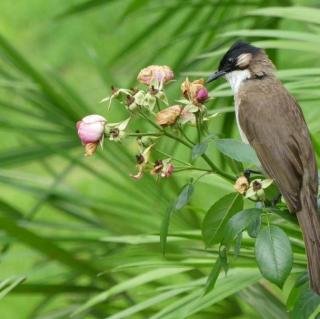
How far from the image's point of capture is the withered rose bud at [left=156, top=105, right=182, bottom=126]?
6.45ft

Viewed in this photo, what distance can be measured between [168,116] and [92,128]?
132mm

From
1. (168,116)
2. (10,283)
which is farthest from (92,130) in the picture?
(10,283)

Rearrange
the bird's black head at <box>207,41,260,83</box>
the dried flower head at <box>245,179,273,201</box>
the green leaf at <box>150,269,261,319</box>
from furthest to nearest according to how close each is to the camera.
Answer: the bird's black head at <box>207,41,260,83</box>, the green leaf at <box>150,269,261,319</box>, the dried flower head at <box>245,179,273,201</box>

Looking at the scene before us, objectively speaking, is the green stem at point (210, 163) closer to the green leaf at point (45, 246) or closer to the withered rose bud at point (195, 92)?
the withered rose bud at point (195, 92)

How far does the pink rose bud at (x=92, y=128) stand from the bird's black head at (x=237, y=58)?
0.69 metres

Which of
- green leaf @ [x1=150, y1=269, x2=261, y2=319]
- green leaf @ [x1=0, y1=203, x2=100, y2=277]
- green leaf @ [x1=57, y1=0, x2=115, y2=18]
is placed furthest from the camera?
green leaf @ [x1=57, y1=0, x2=115, y2=18]

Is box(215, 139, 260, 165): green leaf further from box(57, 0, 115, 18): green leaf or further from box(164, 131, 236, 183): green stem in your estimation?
box(57, 0, 115, 18): green leaf

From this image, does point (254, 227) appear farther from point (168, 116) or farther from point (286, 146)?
point (286, 146)

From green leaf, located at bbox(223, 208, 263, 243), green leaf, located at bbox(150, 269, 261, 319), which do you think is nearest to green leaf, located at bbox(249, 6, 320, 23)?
green leaf, located at bbox(150, 269, 261, 319)

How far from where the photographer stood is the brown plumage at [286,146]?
7.28 ft

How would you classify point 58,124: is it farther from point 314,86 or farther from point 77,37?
point 77,37

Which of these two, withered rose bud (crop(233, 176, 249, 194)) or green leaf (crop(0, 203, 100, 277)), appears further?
green leaf (crop(0, 203, 100, 277))

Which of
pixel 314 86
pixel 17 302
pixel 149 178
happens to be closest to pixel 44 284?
pixel 149 178

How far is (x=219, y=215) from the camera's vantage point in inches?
80.0
